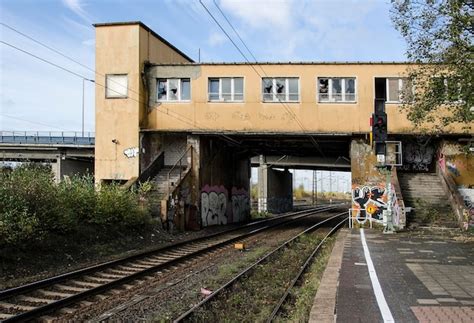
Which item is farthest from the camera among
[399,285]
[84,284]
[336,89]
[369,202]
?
[336,89]

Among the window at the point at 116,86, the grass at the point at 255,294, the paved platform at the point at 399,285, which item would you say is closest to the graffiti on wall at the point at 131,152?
the window at the point at 116,86

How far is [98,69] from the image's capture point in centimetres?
2572

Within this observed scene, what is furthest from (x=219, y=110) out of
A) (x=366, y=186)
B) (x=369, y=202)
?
(x=369, y=202)

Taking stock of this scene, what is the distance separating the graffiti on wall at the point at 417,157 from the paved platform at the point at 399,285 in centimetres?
1365

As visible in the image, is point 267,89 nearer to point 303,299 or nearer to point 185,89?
point 185,89

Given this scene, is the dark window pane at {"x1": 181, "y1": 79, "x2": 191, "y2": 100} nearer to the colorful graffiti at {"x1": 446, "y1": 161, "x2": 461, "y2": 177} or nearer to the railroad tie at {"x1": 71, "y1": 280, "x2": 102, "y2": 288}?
the colorful graffiti at {"x1": 446, "y1": 161, "x2": 461, "y2": 177}

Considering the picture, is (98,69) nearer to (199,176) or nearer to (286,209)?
(199,176)

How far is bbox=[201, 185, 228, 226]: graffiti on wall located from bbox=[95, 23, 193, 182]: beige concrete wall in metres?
3.96

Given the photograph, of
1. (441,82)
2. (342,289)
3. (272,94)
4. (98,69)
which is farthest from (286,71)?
(342,289)

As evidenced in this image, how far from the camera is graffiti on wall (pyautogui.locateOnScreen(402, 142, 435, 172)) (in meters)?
27.4

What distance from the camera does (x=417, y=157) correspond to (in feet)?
90.4

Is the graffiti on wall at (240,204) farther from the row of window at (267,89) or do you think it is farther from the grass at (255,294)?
the grass at (255,294)

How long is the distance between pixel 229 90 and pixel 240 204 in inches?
418

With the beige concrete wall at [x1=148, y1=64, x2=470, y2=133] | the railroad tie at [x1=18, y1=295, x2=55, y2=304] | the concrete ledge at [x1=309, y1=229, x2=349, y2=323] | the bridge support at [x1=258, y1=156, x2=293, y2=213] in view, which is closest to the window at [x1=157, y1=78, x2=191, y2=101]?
the beige concrete wall at [x1=148, y1=64, x2=470, y2=133]
